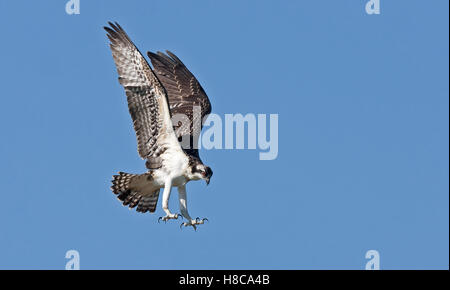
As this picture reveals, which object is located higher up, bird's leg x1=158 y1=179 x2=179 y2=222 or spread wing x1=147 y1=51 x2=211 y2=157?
spread wing x1=147 y1=51 x2=211 y2=157

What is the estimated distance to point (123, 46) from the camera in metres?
18.7

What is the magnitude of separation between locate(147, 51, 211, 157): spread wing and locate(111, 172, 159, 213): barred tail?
6.98ft

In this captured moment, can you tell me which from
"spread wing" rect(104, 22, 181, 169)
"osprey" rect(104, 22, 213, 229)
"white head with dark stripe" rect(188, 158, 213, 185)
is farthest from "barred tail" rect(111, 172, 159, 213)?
"white head with dark stripe" rect(188, 158, 213, 185)

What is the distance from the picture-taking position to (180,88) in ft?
73.4

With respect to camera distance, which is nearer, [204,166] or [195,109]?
[204,166]

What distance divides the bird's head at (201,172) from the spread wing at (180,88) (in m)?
2.48

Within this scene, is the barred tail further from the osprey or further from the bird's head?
the bird's head

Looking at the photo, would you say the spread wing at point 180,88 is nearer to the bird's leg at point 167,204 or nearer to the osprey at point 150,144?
the osprey at point 150,144

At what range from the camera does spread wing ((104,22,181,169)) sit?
18359mm

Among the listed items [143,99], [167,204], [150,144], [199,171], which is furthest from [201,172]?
[143,99]
